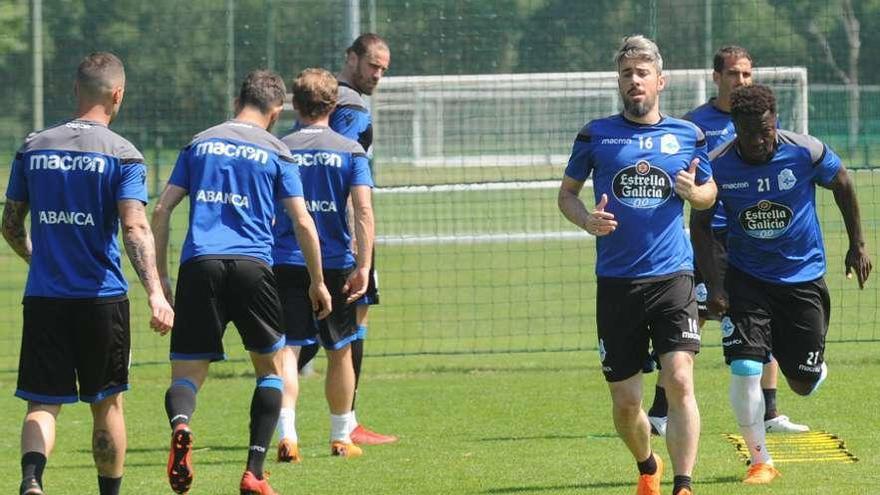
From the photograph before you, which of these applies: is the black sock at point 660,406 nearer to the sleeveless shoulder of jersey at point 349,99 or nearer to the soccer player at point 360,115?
the soccer player at point 360,115

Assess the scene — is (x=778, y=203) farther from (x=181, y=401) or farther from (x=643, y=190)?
(x=181, y=401)

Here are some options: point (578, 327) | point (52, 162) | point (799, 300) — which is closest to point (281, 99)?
point (52, 162)

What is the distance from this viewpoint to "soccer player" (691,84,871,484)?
8195 mm

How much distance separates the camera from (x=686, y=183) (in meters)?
7.43

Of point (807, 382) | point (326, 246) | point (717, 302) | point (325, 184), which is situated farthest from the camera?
point (326, 246)

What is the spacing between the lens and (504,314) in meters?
17.2

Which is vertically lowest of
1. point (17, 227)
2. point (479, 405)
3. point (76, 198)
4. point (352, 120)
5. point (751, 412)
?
point (479, 405)

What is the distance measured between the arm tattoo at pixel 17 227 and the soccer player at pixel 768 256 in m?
3.33

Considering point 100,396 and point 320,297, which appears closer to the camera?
point 100,396

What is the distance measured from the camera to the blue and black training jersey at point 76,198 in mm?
7137

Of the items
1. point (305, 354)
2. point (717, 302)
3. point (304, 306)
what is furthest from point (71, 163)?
point (305, 354)

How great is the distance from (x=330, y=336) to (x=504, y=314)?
25.8 feet

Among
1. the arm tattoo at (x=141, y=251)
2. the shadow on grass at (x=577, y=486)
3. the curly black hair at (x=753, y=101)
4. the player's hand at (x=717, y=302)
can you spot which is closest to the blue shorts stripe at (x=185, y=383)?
the arm tattoo at (x=141, y=251)

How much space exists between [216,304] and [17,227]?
1.03 metres
